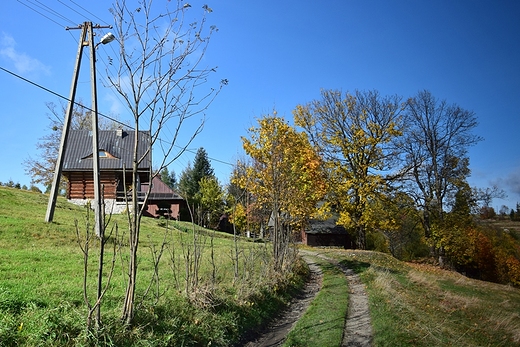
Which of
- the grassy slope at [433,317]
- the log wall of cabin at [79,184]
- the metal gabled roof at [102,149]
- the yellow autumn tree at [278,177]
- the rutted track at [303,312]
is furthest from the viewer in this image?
the log wall of cabin at [79,184]

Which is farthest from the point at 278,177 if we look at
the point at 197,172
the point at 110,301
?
the point at 197,172

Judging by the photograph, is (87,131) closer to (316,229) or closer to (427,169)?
(316,229)

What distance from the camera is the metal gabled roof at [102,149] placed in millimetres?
33938

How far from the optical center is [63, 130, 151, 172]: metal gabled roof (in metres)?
33.9

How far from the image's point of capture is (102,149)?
3544cm

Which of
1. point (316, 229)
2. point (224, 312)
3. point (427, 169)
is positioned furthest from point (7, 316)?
point (316, 229)

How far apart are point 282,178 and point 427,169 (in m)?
18.8

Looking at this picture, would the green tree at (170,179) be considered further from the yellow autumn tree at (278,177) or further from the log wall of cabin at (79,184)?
the yellow autumn tree at (278,177)

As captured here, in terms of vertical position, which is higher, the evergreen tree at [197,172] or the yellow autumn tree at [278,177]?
the evergreen tree at [197,172]

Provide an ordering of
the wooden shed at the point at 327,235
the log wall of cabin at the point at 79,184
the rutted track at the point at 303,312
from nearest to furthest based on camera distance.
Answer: the rutted track at the point at 303,312 < the log wall of cabin at the point at 79,184 < the wooden shed at the point at 327,235

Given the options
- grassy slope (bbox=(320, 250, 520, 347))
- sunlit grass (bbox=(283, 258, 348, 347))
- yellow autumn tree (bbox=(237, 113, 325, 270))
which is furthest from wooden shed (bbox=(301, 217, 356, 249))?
sunlit grass (bbox=(283, 258, 348, 347))

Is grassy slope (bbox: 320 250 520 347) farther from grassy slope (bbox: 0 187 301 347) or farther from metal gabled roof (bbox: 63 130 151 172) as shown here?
metal gabled roof (bbox: 63 130 151 172)

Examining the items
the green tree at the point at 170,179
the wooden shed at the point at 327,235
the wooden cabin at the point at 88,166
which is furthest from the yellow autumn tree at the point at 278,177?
the green tree at the point at 170,179

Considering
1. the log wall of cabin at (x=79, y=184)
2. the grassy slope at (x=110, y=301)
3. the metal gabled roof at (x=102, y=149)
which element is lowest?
the grassy slope at (x=110, y=301)
